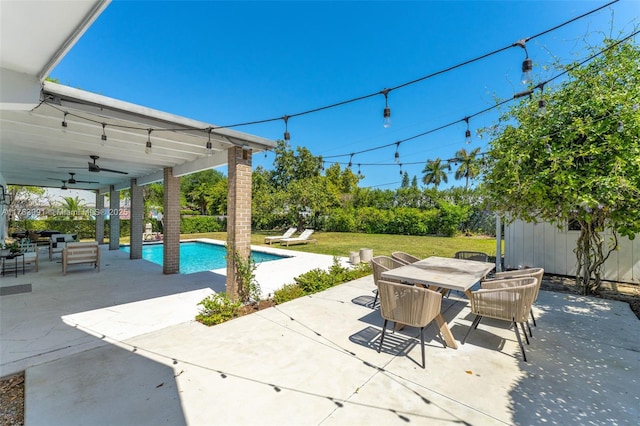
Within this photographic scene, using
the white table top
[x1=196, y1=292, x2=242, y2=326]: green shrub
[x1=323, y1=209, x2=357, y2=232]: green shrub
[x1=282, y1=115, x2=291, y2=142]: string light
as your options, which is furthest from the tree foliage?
[x1=323, y1=209, x2=357, y2=232]: green shrub

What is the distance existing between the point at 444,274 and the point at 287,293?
10.3ft

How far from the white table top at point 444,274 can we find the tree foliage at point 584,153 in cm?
188

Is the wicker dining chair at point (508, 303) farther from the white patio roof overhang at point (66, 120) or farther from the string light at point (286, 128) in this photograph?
the white patio roof overhang at point (66, 120)

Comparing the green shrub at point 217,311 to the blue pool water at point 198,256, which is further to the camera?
the blue pool water at point 198,256

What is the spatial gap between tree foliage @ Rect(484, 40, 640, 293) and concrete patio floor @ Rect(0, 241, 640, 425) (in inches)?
74.4

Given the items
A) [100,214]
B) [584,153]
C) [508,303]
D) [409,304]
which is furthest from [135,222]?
[584,153]

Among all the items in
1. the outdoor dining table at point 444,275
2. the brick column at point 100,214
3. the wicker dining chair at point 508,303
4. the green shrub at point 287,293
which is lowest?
the green shrub at point 287,293

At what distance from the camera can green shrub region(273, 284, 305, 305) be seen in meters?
5.59

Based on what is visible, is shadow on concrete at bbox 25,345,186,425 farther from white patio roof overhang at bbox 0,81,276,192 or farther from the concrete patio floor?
white patio roof overhang at bbox 0,81,276,192

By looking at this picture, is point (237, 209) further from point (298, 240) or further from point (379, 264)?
point (298, 240)

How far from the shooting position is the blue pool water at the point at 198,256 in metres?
11.1

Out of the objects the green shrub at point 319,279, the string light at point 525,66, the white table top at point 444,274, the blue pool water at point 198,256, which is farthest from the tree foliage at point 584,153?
the blue pool water at point 198,256

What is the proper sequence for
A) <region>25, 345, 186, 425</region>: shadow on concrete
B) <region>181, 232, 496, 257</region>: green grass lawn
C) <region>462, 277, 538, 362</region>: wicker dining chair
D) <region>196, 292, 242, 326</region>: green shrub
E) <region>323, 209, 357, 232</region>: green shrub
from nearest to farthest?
1. <region>25, 345, 186, 425</region>: shadow on concrete
2. <region>462, 277, 538, 362</region>: wicker dining chair
3. <region>196, 292, 242, 326</region>: green shrub
4. <region>181, 232, 496, 257</region>: green grass lawn
5. <region>323, 209, 357, 232</region>: green shrub

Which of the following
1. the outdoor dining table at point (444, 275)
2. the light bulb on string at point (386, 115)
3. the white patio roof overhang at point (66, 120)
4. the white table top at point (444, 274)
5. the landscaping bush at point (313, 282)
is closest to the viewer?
the white patio roof overhang at point (66, 120)
